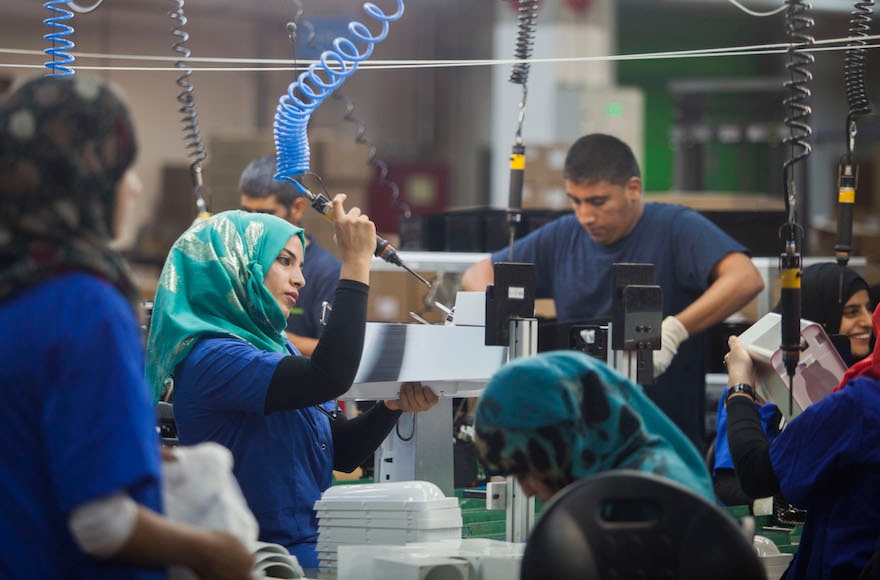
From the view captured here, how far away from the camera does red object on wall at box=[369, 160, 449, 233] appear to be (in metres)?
9.73

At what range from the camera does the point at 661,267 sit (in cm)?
361

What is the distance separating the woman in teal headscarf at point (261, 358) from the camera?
2.10 m

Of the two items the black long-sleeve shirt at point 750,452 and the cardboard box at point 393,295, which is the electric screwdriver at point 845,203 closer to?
the black long-sleeve shirt at point 750,452

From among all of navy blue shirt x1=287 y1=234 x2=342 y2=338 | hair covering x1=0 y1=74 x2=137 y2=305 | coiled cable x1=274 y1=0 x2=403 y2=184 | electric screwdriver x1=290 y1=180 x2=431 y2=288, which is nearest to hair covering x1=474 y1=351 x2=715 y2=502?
hair covering x1=0 y1=74 x2=137 y2=305

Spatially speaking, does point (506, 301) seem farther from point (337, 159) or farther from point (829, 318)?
point (337, 159)

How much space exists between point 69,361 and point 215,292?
1.05 meters

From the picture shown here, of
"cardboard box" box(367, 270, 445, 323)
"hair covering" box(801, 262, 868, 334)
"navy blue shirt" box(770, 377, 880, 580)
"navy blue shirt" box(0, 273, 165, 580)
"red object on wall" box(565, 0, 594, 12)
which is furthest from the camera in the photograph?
"red object on wall" box(565, 0, 594, 12)

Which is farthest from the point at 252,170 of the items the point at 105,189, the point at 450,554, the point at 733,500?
the point at 105,189

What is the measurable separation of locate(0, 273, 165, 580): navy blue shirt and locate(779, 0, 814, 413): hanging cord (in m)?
1.39

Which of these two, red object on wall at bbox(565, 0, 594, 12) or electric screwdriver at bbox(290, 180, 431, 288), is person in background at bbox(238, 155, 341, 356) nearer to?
electric screwdriver at bbox(290, 180, 431, 288)

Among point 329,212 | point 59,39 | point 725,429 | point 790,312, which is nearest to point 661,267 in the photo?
point 725,429

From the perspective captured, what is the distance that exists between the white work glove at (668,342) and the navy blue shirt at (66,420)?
1990mm

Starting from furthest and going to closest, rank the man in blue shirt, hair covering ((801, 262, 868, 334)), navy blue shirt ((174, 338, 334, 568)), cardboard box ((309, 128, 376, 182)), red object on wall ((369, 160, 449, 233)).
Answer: red object on wall ((369, 160, 449, 233)), cardboard box ((309, 128, 376, 182)), the man in blue shirt, hair covering ((801, 262, 868, 334)), navy blue shirt ((174, 338, 334, 568))

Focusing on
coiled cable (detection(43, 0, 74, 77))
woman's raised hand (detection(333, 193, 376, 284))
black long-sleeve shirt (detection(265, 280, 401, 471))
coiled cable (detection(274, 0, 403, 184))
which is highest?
coiled cable (detection(43, 0, 74, 77))
